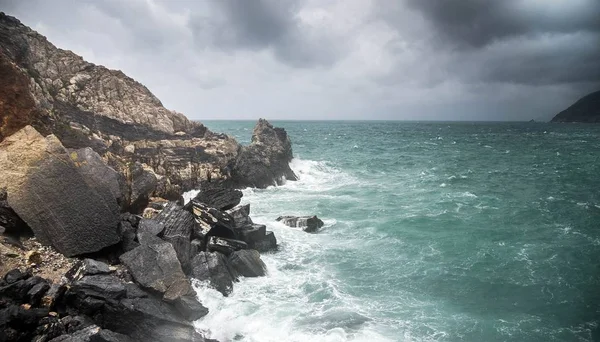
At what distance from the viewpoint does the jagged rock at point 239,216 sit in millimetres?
28950

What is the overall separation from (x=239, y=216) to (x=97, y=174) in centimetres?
1152

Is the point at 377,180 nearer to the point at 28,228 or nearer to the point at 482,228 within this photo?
the point at 482,228

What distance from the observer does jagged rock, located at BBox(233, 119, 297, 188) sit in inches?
2055

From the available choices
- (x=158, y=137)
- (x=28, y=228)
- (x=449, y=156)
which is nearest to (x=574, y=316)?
(x=28, y=228)

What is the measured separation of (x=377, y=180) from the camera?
61.2 m

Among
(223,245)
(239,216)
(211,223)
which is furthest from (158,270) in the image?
(239,216)

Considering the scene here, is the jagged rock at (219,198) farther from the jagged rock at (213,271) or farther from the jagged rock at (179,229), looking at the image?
the jagged rock at (213,271)

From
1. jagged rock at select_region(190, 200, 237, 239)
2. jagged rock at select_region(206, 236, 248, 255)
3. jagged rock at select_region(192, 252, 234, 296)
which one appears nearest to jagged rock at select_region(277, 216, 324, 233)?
jagged rock at select_region(190, 200, 237, 239)

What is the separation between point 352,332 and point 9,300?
610 inches

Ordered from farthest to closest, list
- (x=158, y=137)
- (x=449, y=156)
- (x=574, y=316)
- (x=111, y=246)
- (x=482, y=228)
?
(x=449, y=156)
(x=158, y=137)
(x=482, y=228)
(x=574, y=316)
(x=111, y=246)

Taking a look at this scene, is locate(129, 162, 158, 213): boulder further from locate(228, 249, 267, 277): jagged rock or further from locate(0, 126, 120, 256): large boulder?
locate(228, 249, 267, 277): jagged rock

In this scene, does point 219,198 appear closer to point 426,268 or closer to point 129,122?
point 426,268

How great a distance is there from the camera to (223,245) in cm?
2531

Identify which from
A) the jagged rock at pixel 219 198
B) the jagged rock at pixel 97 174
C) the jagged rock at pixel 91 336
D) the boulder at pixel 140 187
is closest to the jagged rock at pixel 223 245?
the jagged rock at pixel 219 198
